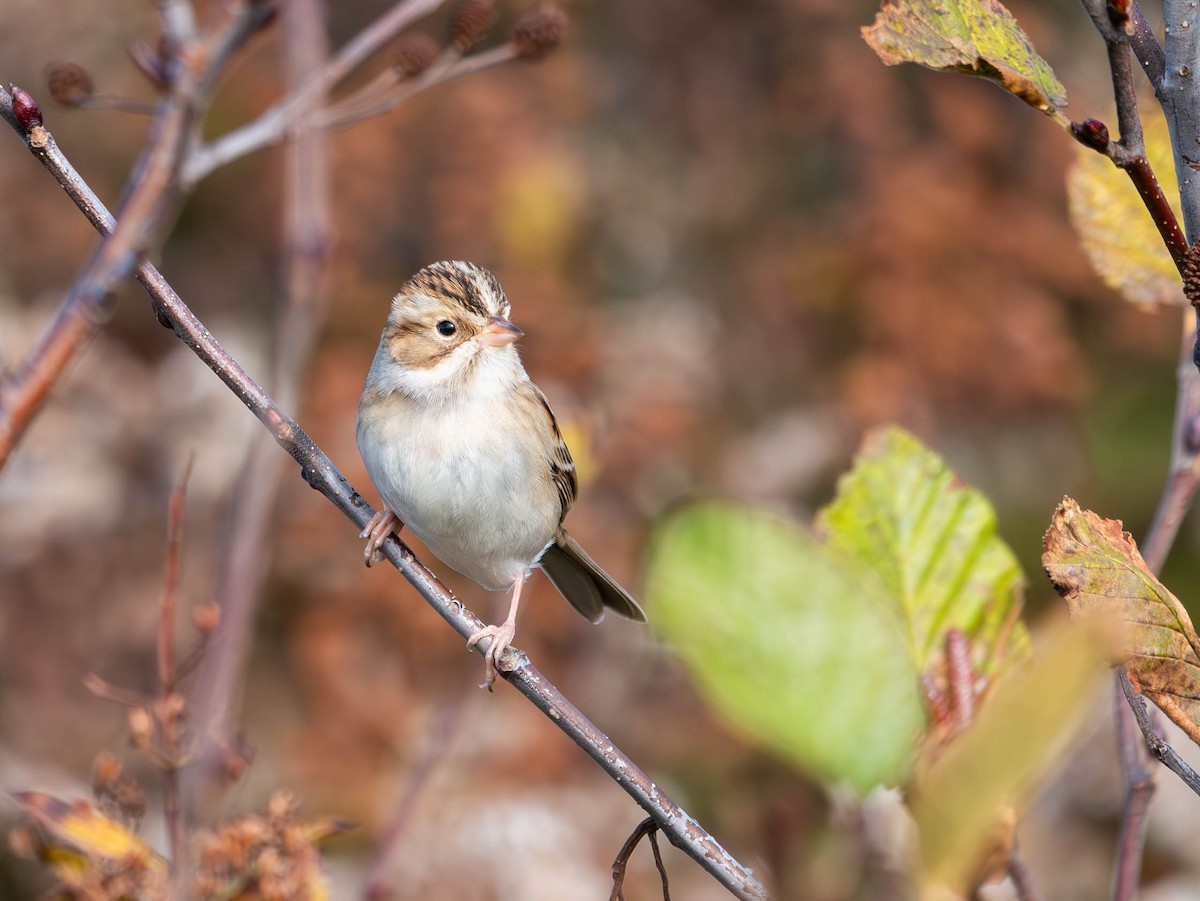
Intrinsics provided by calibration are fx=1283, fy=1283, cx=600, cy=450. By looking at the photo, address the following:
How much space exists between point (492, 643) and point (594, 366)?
3100 mm

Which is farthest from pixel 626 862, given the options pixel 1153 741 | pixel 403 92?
pixel 403 92

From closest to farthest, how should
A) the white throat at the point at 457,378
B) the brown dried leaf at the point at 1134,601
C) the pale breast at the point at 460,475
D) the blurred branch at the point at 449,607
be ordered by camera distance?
the brown dried leaf at the point at 1134,601 → the blurred branch at the point at 449,607 → the pale breast at the point at 460,475 → the white throat at the point at 457,378

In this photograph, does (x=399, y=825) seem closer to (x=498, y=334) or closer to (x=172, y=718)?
(x=172, y=718)

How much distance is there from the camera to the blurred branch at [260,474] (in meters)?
1.59

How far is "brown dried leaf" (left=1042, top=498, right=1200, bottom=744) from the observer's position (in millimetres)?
1048

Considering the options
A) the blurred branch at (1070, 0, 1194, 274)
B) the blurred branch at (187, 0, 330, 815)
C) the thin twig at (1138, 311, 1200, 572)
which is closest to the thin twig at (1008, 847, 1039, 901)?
the thin twig at (1138, 311, 1200, 572)

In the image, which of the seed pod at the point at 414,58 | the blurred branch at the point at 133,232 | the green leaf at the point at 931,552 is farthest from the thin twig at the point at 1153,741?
the seed pod at the point at 414,58

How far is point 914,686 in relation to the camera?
0.89m

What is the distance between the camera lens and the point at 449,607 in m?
1.75

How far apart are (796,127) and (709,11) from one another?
2.54 feet

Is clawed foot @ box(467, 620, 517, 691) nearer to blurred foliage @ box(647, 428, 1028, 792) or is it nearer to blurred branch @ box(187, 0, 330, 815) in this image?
blurred branch @ box(187, 0, 330, 815)

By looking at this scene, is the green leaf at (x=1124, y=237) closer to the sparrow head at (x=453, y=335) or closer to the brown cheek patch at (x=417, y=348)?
the sparrow head at (x=453, y=335)

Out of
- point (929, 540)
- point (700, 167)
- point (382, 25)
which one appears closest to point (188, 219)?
point (700, 167)

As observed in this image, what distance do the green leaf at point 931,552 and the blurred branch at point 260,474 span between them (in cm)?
72
